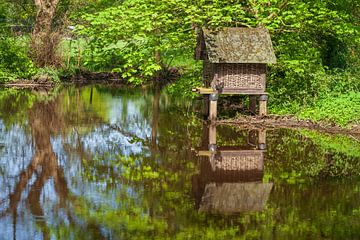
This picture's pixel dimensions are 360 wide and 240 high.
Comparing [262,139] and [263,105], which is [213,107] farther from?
[262,139]

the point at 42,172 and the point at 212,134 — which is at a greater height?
the point at 212,134

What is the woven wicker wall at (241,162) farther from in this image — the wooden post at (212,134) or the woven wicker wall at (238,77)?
the woven wicker wall at (238,77)

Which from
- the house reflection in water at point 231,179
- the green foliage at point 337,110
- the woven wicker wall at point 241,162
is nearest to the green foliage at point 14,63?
the green foliage at point 337,110

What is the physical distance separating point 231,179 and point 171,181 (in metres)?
1.25

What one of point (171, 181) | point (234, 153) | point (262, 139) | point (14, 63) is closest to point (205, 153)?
point (234, 153)

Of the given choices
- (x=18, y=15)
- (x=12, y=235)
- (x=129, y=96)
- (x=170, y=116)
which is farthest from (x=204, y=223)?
(x=18, y=15)

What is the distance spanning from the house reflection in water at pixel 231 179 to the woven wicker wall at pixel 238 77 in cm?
314

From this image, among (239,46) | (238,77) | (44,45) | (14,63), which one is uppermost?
(44,45)

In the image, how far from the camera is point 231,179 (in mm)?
12789

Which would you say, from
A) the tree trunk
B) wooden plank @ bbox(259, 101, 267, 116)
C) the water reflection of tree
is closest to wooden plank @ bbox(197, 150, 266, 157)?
the water reflection of tree

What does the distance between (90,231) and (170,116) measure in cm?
1368

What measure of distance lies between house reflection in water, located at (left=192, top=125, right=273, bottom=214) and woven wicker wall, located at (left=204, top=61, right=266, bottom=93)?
314 cm

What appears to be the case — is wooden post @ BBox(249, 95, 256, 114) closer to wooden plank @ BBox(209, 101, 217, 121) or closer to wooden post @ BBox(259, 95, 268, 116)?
wooden post @ BBox(259, 95, 268, 116)

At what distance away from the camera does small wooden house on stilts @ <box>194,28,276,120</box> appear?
64.1 ft
